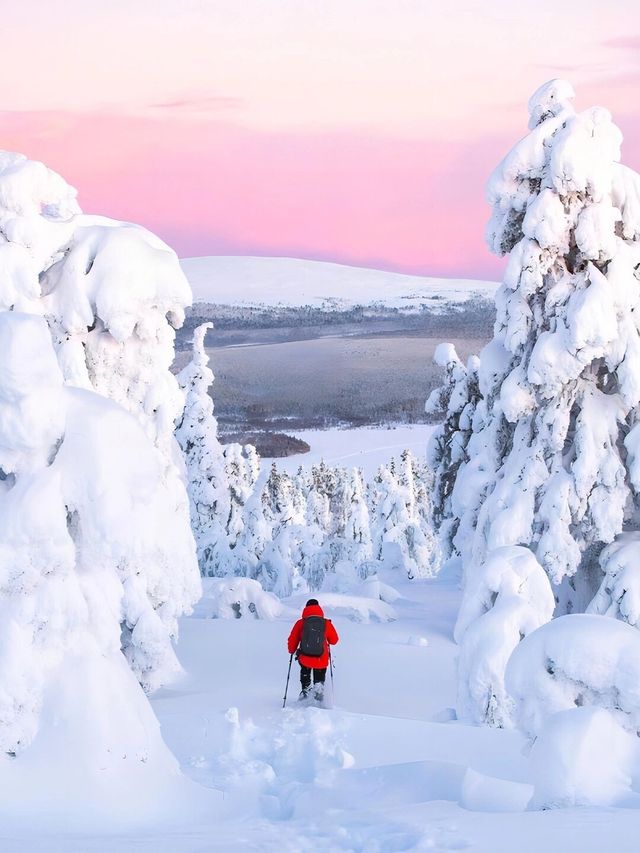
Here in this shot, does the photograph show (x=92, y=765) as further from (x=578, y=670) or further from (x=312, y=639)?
(x=312, y=639)

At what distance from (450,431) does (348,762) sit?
18274 mm

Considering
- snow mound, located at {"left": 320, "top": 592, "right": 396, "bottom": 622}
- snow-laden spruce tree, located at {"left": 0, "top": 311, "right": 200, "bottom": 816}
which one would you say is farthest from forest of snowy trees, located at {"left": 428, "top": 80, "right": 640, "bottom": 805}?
snow-laden spruce tree, located at {"left": 0, "top": 311, "right": 200, "bottom": 816}

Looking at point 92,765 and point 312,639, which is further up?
point 92,765

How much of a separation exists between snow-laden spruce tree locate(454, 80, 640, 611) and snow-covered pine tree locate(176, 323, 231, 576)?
21443 millimetres

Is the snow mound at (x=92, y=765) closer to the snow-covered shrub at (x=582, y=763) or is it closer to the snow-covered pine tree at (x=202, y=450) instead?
the snow-covered shrub at (x=582, y=763)

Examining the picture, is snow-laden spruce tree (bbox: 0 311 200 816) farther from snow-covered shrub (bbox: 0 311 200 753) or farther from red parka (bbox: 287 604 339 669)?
red parka (bbox: 287 604 339 669)

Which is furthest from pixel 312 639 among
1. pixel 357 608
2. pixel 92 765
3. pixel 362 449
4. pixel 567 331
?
pixel 362 449

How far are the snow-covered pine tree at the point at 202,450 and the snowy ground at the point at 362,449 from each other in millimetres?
98259

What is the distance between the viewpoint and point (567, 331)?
17828mm

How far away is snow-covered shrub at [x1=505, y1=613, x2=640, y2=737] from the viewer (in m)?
8.52

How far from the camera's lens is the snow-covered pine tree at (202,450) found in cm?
4041

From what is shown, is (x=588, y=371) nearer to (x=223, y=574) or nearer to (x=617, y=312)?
(x=617, y=312)

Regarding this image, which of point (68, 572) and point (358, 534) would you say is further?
point (358, 534)

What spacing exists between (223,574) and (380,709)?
27.7m
